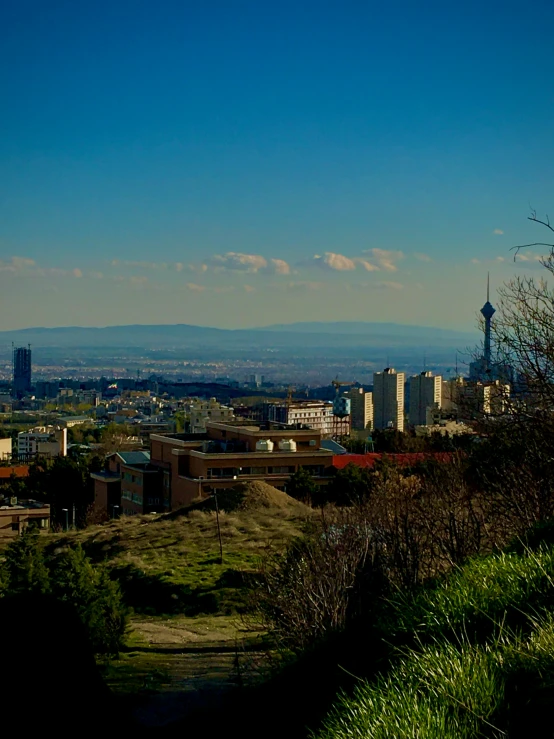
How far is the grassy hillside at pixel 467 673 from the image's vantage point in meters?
2.94

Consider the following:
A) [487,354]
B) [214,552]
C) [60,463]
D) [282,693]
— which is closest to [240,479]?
[60,463]

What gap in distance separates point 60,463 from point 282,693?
36.7 m

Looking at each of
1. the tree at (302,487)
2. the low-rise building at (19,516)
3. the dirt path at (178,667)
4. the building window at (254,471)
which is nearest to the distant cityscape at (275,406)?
the building window at (254,471)

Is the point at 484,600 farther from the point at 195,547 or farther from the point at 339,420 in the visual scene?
the point at 339,420

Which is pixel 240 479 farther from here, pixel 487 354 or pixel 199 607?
pixel 487 354

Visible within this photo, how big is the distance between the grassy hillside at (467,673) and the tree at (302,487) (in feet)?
93.6

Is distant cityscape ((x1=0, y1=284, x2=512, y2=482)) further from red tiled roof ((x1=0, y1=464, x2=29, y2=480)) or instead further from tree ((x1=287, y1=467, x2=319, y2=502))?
red tiled roof ((x1=0, y1=464, x2=29, y2=480))

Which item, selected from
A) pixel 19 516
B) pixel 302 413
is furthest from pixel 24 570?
pixel 302 413

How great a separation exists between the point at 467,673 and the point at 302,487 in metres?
30.0

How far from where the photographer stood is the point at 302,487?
33.1 m

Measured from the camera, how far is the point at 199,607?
17.8 meters

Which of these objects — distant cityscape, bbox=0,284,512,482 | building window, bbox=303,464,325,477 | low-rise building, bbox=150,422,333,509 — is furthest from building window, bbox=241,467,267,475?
distant cityscape, bbox=0,284,512,482

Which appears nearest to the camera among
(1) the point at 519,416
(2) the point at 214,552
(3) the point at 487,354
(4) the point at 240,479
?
(1) the point at 519,416

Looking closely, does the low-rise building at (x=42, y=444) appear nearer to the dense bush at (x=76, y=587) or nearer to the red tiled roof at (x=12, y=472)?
the red tiled roof at (x=12, y=472)
